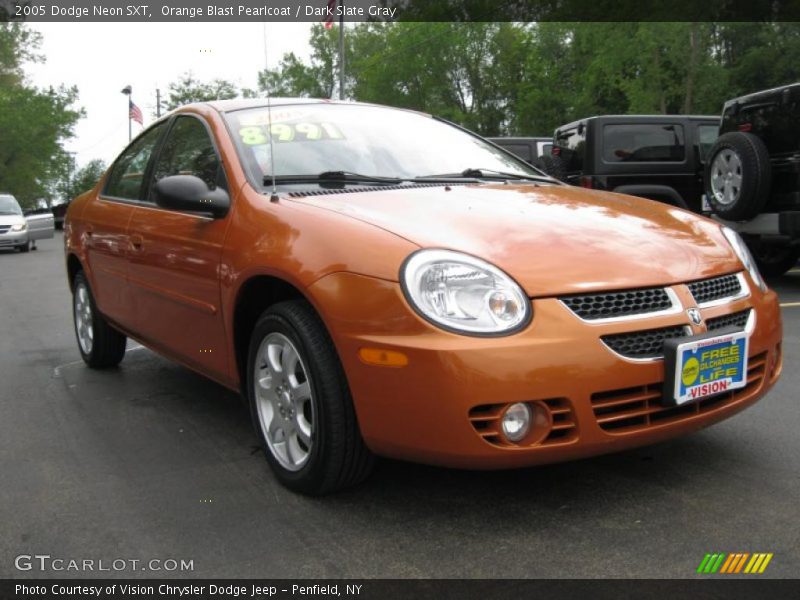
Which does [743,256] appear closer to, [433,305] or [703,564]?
[703,564]

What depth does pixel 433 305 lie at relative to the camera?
2.51 metres

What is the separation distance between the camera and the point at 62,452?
11.9 feet

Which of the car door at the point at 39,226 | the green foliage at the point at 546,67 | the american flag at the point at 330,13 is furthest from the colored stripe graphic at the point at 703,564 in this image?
the green foliage at the point at 546,67

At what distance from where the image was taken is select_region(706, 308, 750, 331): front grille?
2.76m

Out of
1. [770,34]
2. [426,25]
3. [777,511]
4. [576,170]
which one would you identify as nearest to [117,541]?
[777,511]

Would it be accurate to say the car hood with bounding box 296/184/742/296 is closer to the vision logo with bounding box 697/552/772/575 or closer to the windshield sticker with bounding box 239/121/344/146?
the windshield sticker with bounding box 239/121/344/146

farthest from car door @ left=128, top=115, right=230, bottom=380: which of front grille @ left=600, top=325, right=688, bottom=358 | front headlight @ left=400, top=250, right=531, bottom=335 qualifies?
front grille @ left=600, top=325, right=688, bottom=358

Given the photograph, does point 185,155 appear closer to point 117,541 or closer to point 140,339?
point 140,339

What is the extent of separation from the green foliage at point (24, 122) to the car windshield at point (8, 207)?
25.7m

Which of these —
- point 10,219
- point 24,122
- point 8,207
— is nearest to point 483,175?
point 10,219

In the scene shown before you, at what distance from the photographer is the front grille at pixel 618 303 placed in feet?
8.36

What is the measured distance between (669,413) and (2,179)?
50.3m

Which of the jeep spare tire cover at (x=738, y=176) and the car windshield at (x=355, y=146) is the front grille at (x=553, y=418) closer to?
the car windshield at (x=355, y=146)

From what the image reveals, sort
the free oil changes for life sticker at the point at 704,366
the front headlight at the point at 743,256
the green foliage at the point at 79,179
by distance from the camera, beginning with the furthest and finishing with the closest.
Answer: the green foliage at the point at 79,179
the front headlight at the point at 743,256
the free oil changes for life sticker at the point at 704,366
